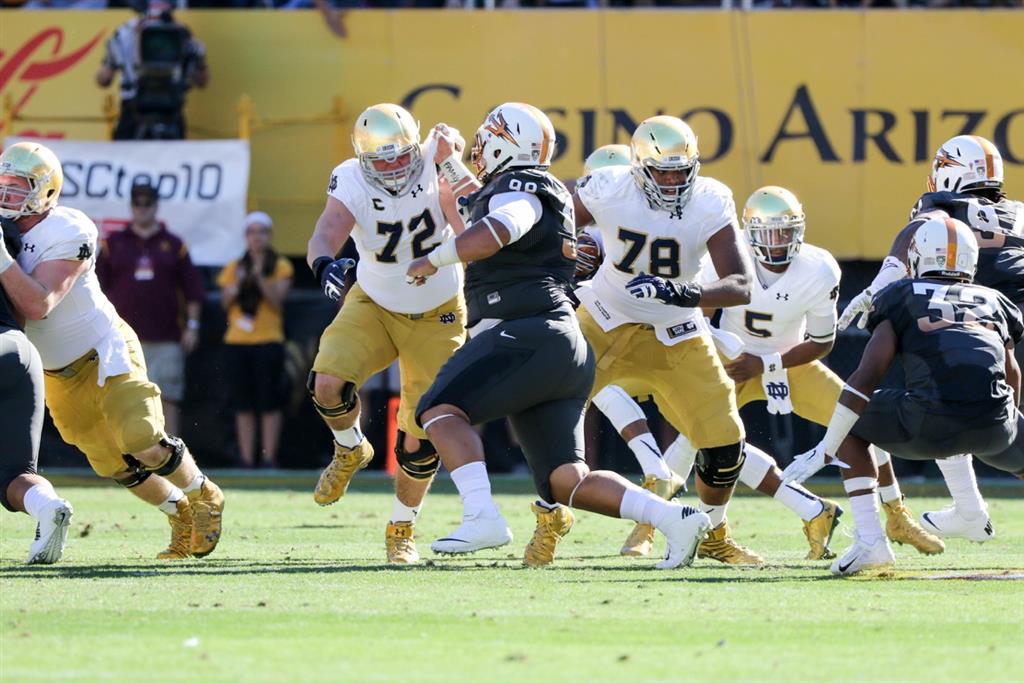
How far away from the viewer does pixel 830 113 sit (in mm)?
14422

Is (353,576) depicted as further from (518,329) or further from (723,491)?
(723,491)

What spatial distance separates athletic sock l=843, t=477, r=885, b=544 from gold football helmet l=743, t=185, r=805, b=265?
7.06 feet

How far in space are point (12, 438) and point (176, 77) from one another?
6865 mm

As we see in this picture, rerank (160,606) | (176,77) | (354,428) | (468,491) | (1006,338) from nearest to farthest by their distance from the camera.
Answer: (160,606)
(468,491)
(1006,338)
(354,428)
(176,77)

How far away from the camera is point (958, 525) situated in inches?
330

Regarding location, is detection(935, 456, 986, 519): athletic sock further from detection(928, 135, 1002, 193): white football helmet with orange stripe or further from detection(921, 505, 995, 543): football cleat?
detection(928, 135, 1002, 193): white football helmet with orange stripe

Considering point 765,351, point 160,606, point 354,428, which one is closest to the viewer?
point 160,606

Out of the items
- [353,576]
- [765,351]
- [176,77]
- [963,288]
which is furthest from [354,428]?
[176,77]

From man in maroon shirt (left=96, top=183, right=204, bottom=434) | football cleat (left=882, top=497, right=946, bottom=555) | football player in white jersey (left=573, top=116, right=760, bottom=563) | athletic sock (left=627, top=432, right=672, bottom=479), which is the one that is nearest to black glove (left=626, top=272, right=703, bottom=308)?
football player in white jersey (left=573, top=116, right=760, bottom=563)

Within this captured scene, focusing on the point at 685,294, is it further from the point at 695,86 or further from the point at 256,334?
the point at 695,86

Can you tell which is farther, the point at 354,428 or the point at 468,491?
the point at 354,428

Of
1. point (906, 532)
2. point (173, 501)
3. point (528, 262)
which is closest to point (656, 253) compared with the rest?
point (528, 262)

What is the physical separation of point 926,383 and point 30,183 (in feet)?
12.5

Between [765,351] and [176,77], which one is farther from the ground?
[176,77]
